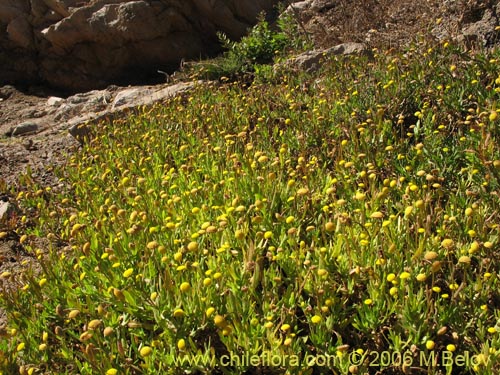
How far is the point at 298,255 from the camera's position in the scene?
287 cm

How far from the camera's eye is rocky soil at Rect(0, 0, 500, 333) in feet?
18.8

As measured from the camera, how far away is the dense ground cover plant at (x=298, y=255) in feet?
8.15

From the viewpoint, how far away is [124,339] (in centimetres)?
279

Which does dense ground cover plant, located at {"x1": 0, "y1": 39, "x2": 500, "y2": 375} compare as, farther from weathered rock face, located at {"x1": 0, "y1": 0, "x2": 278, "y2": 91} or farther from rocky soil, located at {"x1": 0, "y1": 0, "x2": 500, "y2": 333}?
weathered rock face, located at {"x1": 0, "y1": 0, "x2": 278, "y2": 91}

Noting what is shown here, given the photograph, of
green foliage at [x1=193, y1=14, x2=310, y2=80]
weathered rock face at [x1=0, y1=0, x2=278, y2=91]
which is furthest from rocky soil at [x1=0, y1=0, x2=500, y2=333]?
weathered rock face at [x1=0, y1=0, x2=278, y2=91]

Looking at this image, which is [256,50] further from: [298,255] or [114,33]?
[298,255]

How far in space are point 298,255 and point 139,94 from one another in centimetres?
509

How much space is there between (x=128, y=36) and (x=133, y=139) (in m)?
4.09

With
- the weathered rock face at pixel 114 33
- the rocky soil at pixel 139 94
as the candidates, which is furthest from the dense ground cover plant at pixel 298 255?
the weathered rock face at pixel 114 33

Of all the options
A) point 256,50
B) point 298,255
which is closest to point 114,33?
point 256,50

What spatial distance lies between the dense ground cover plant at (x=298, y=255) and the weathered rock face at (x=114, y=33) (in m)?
4.57

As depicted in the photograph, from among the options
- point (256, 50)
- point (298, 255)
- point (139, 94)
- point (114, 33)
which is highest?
point (114, 33)

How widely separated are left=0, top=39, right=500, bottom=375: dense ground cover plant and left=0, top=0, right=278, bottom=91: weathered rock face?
4.57 meters

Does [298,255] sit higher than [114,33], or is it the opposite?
[114,33]
